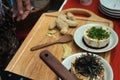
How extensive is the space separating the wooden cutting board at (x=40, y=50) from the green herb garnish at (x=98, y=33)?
0.22ft

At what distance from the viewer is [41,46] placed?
90 cm

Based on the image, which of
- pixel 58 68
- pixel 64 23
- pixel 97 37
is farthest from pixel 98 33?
pixel 58 68

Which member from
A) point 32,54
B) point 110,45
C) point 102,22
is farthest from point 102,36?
point 32,54

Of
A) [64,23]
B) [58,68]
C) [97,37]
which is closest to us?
[58,68]

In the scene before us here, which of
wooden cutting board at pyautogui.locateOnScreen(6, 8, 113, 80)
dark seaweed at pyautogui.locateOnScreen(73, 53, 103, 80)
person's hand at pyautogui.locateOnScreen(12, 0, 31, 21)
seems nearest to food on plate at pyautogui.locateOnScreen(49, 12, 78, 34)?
wooden cutting board at pyautogui.locateOnScreen(6, 8, 113, 80)

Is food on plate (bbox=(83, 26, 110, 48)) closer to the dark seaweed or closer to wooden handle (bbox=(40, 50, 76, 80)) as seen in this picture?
the dark seaweed

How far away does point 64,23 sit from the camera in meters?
0.98

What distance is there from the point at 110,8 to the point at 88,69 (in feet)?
1.46

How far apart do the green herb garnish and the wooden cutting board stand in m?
0.07

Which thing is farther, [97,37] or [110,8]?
[110,8]

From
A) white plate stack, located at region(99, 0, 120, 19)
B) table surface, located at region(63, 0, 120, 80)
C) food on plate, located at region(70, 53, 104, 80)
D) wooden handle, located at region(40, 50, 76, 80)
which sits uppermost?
wooden handle, located at region(40, 50, 76, 80)

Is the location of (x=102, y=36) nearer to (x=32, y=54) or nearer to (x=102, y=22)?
(x=102, y=22)

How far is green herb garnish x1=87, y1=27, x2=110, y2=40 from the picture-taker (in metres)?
0.87

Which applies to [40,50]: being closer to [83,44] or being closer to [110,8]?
[83,44]
